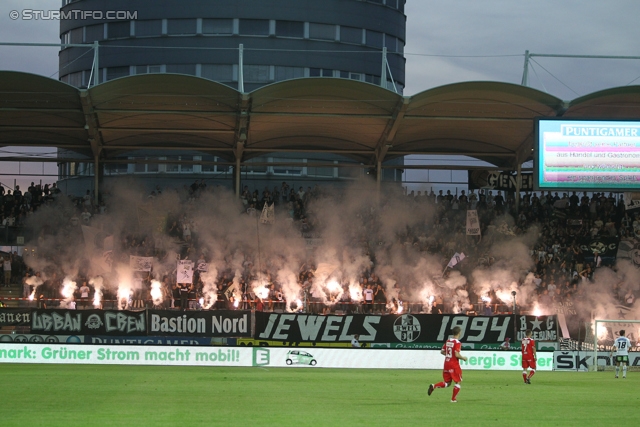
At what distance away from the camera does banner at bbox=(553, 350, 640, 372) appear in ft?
92.6

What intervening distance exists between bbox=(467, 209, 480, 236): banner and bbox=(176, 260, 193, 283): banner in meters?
13.3

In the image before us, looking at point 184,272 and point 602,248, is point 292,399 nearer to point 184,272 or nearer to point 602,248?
point 184,272

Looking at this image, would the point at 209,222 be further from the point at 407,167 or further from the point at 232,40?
the point at 232,40

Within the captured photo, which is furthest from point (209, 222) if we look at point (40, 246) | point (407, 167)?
point (407, 167)

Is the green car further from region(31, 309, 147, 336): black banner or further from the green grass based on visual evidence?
region(31, 309, 147, 336): black banner

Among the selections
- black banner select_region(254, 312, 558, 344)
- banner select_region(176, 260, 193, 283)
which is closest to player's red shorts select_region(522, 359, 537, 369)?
black banner select_region(254, 312, 558, 344)

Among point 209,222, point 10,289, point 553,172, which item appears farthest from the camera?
point 209,222

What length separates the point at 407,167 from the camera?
4403cm

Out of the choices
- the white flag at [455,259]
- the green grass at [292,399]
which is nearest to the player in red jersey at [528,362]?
the green grass at [292,399]

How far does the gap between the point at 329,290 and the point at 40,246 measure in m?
13.3

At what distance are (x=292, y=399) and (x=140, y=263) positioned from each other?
743 inches

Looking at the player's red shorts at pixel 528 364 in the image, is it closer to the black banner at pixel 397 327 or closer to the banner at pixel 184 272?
the black banner at pixel 397 327

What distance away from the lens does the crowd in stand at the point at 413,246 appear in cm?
3416

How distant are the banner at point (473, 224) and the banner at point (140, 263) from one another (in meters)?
14.7
